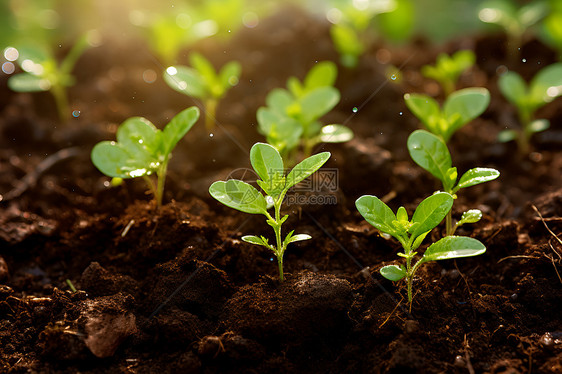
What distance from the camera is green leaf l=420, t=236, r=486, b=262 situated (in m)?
1.30

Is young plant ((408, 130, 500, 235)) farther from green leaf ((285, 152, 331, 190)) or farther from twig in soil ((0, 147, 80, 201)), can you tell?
twig in soil ((0, 147, 80, 201))

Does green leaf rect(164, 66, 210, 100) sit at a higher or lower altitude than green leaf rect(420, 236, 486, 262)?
higher

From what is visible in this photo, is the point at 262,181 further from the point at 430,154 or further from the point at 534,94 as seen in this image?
the point at 534,94

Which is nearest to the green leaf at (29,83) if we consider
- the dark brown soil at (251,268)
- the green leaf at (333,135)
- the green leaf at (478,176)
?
the dark brown soil at (251,268)

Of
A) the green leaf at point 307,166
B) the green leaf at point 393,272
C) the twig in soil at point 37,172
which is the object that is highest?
the green leaf at point 307,166

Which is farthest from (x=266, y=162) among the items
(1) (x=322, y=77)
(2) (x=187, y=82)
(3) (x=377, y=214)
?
(1) (x=322, y=77)

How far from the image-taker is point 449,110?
200 cm

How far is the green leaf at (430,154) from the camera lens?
1618mm

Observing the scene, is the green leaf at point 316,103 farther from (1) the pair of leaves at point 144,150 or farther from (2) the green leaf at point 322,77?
(1) the pair of leaves at point 144,150

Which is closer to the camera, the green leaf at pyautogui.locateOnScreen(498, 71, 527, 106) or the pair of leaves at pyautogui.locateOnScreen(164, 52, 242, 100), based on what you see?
the pair of leaves at pyautogui.locateOnScreen(164, 52, 242, 100)


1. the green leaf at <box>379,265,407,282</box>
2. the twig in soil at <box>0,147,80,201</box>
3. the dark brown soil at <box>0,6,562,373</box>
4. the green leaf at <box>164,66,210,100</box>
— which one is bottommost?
the dark brown soil at <box>0,6,562,373</box>

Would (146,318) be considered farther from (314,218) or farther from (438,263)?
(438,263)

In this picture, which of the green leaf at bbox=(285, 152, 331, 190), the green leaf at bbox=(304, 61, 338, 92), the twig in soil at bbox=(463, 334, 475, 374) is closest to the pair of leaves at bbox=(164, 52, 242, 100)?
the green leaf at bbox=(304, 61, 338, 92)

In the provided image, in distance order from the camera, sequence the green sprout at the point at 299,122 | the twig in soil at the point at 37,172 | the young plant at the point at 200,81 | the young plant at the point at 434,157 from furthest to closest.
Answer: the young plant at the point at 200,81 < the twig in soil at the point at 37,172 < the green sprout at the point at 299,122 < the young plant at the point at 434,157
